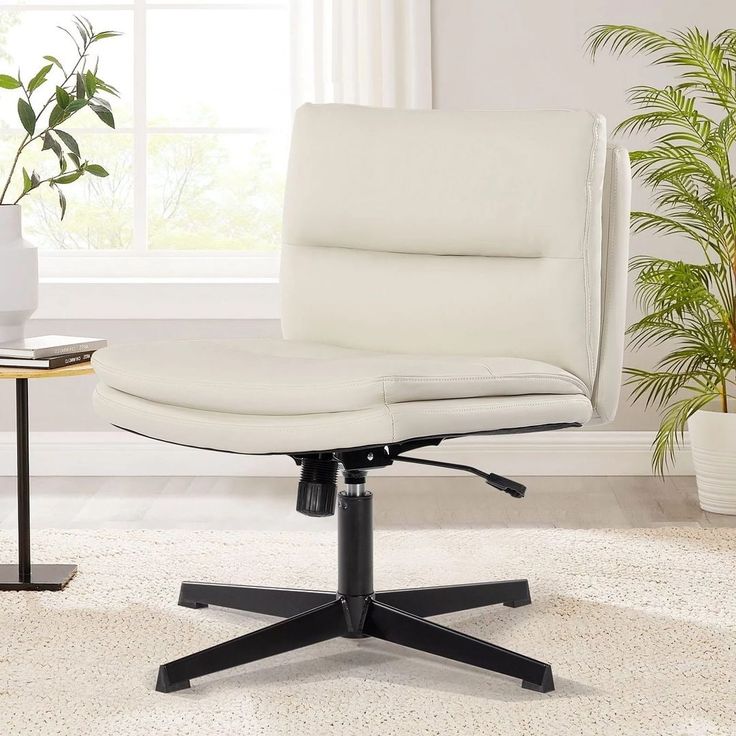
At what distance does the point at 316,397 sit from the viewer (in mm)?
1451

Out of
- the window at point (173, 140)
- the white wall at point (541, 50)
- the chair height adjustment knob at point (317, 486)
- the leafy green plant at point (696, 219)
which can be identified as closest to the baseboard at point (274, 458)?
the leafy green plant at point (696, 219)

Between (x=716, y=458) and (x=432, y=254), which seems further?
(x=716, y=458)

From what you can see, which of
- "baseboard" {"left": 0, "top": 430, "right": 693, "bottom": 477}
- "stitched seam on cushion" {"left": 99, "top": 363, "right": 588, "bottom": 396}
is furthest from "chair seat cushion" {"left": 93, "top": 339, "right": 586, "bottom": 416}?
"baseboard" {"left": 0, "top": 430, "right": 693, "bottom": 477}

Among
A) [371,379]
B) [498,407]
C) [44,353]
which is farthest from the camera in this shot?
[44,353]

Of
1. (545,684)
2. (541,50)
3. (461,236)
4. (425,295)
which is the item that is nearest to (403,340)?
(425,295)

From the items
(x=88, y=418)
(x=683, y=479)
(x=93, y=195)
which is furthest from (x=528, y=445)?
(x=93, y=195)

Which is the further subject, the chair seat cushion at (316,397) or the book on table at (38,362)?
the book on table at (38,362)

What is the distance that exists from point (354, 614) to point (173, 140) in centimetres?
208

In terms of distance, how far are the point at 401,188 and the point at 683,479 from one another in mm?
1574

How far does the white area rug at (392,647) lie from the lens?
1.54m

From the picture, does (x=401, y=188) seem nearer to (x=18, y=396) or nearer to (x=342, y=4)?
(x=18, y=396)

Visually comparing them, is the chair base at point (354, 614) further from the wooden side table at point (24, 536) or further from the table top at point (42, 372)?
the table top at point (42, 372)

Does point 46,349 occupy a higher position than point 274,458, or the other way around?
point 46,349

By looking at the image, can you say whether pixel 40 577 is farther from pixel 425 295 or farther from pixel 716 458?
pixel 716 458
